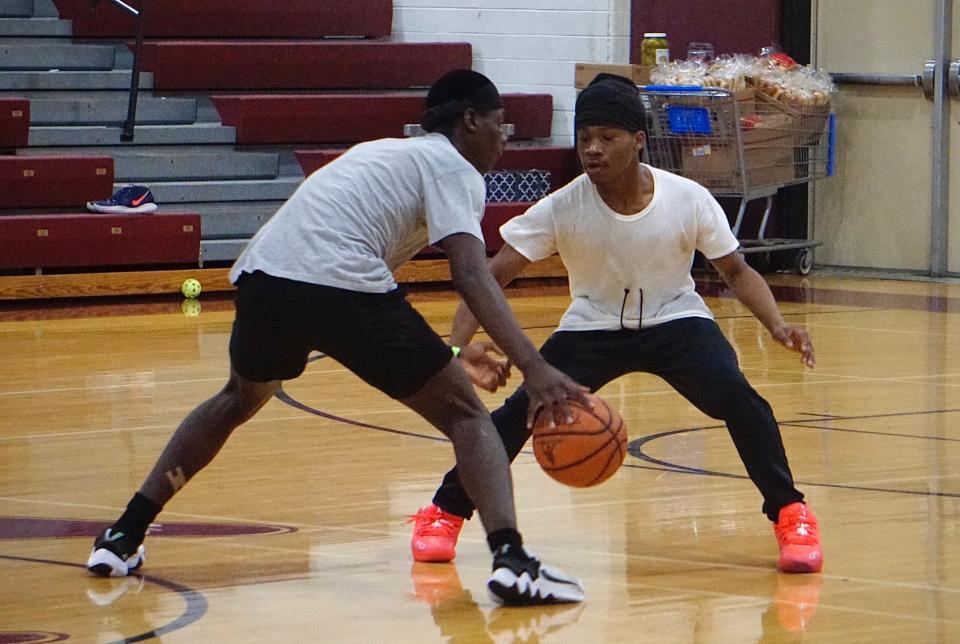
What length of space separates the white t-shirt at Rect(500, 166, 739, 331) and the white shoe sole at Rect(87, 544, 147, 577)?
126 cm

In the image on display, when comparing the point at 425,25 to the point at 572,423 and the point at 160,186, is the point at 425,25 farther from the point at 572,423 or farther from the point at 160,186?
the point at 572,423

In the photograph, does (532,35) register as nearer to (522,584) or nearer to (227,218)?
(227,218)

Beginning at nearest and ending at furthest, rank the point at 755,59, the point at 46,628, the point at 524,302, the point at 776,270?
1. the point at 46,628
2. the point at 524,302
3. the point at 755,59
4. the point at 776,270

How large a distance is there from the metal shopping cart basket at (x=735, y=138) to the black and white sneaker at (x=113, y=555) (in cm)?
714

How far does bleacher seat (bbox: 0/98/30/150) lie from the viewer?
35.3 ft

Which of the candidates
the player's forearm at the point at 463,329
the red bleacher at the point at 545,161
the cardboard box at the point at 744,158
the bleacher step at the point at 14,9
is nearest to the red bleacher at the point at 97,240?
the red bleacher at the point at 545,161

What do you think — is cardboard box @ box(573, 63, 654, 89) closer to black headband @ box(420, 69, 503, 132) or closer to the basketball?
black headband @ box(420, 69, 503, 132)

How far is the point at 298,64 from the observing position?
12273mm

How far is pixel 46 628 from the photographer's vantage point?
145 inches

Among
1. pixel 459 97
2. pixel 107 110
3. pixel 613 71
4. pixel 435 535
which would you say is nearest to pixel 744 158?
pixel 613 71

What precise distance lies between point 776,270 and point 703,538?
7945 mm

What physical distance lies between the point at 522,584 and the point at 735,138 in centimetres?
741

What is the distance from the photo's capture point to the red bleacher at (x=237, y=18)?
40.4 ft

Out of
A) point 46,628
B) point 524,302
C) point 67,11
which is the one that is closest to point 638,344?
point 46,628
